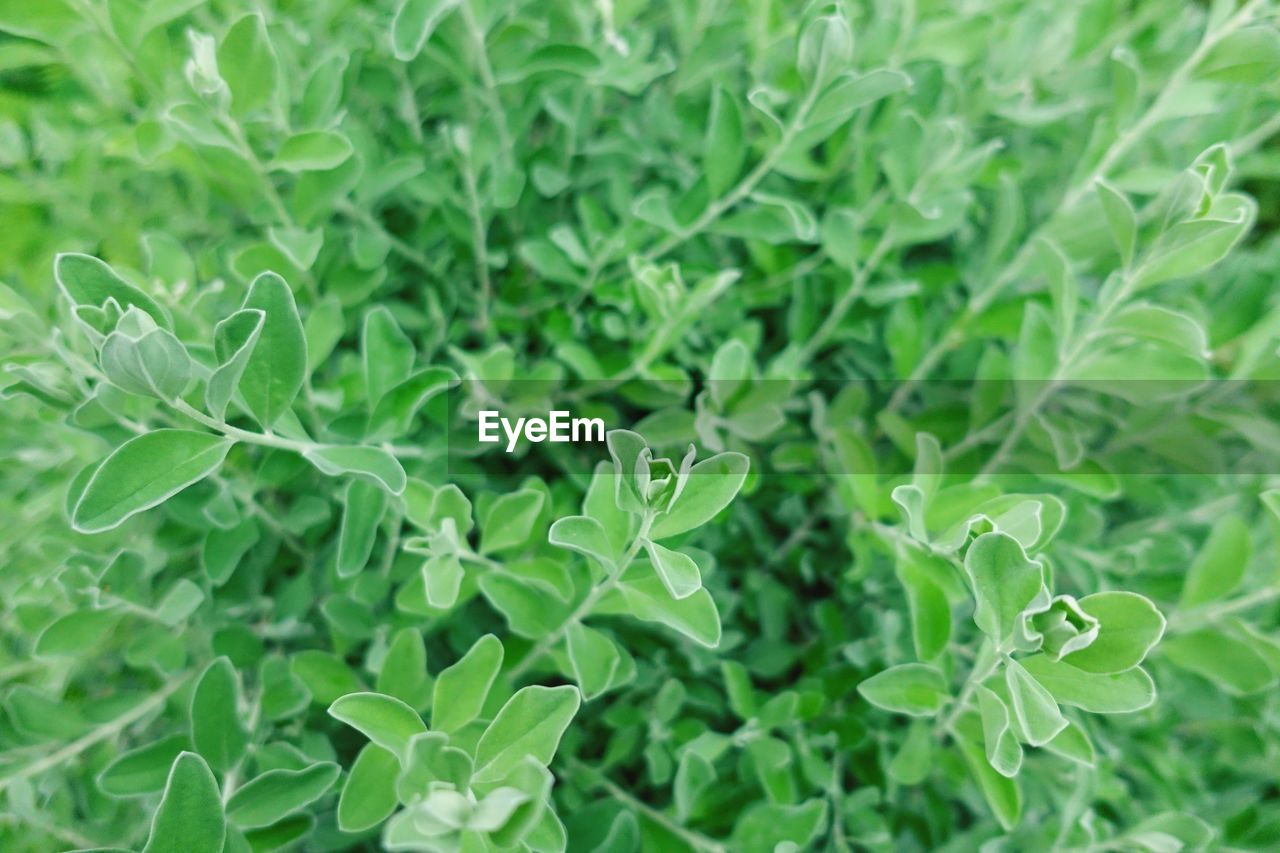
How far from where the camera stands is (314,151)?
0.59m

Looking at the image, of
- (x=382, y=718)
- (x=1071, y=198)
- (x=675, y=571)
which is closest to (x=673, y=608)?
(x=675, y=571)

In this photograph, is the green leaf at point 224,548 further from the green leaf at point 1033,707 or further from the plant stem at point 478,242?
the green leaf at point 1033,707

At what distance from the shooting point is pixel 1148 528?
31.3 inches

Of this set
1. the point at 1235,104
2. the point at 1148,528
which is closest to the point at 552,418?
the point at 1148,528

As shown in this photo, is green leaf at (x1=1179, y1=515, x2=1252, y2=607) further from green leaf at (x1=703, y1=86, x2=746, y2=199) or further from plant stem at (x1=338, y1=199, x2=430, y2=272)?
plant stem at (x1=338, y1=199, x2=430, y2=272)

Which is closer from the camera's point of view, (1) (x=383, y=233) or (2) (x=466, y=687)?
(2) (x=466, y=687)

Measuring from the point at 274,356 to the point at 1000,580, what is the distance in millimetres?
391

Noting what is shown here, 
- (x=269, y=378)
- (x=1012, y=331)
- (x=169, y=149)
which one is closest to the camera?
(x=269, y=378)

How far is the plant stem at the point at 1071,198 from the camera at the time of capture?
684mm

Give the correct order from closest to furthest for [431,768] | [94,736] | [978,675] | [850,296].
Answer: [431,768], [978,675], [94,736], [850,296]

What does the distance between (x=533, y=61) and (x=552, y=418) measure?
27 cm

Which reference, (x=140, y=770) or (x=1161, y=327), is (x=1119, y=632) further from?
(x=140, y=770)

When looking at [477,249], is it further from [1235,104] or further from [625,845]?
[1235,104]

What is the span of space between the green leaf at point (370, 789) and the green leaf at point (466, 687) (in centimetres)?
4
